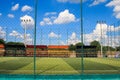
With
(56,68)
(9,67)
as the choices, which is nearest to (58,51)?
(9,67)

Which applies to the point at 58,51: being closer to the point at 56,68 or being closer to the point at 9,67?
the point at 9,67

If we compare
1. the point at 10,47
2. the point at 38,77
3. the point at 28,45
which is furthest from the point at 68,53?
the point at 38,77

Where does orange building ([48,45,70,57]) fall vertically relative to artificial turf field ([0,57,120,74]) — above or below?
above

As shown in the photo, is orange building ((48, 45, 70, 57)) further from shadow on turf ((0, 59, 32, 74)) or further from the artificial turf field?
shadow on turf ((0, 59, 32, 74))

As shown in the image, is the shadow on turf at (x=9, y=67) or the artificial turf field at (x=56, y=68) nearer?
the artificial turf field at (x=56, y=68)

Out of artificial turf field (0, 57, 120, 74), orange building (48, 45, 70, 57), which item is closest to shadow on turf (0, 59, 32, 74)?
artificial turf field (0, 57, 120, 74)

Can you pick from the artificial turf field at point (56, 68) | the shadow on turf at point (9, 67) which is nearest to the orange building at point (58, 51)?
the artificial turf field at point (56, 68)

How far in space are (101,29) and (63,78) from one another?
50.1 metres

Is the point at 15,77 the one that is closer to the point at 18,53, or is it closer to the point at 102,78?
the point at 102,78

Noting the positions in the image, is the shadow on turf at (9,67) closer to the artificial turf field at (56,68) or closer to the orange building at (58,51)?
the artificial turf field at (56,68)

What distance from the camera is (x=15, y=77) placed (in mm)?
13375

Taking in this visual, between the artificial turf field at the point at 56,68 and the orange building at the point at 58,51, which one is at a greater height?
the orange building at the point at 58,51

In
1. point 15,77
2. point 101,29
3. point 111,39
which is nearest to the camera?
point 15,77

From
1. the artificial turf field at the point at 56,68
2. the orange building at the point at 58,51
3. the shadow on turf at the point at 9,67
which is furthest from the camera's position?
the orange building at the point at 58,51
